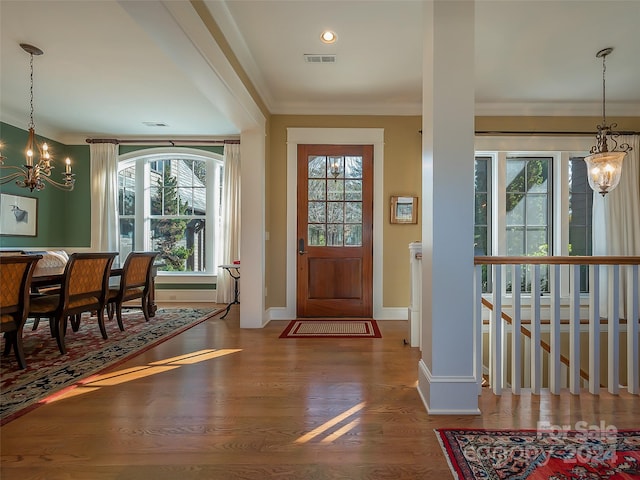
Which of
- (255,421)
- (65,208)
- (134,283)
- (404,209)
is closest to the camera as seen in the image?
(255,421)

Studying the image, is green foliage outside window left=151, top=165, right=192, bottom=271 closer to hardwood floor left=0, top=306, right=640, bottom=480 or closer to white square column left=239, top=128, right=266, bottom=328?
white square column left=239, top=128, right=266, bottom=328

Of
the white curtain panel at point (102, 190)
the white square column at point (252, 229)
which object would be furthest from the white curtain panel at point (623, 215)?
the white curtain panel at point (102, 190)

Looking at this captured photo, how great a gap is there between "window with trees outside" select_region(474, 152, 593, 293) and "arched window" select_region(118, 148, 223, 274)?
4230 mm

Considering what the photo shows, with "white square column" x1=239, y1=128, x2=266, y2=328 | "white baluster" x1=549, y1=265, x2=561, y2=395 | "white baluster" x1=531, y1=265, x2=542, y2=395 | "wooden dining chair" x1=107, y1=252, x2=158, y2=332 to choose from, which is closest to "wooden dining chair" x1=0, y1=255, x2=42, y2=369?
"wooden dining chair" x1=107, y1=252, x2=158, y2=332

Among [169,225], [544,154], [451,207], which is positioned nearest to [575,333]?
[451,207]

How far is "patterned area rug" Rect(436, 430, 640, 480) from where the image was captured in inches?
53.0

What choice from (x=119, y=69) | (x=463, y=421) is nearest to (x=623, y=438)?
(x=463, y=421)

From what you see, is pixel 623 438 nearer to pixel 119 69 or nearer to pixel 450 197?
pixel 450 197

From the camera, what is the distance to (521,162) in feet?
14.2

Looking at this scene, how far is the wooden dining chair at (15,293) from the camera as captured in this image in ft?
7.59

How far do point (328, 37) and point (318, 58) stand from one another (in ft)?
1.15

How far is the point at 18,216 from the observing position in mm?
4711

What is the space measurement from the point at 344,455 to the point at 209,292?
4478 mm

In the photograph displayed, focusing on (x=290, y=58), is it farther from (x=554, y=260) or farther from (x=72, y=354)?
(x=72, y=354)
